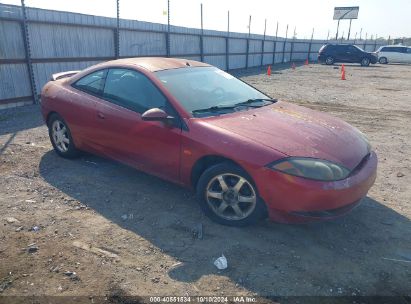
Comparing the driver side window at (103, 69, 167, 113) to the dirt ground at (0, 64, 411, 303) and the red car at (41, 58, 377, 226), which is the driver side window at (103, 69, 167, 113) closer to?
the red car at (41, 58, 377, 226)

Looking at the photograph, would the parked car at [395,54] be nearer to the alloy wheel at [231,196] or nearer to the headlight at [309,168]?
the headlight at [309,168]

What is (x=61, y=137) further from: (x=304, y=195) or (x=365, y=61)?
(x=365, y=61)

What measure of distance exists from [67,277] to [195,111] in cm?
204

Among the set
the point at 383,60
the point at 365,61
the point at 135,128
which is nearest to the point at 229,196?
the point at 135,128

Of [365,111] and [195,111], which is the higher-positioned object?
[195,111]

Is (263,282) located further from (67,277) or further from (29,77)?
(29,77)

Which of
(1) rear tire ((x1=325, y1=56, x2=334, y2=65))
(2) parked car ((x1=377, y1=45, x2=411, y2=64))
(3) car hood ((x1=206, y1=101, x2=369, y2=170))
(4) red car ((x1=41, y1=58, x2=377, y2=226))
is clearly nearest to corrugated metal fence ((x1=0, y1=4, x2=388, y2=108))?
(4) red car ((x1=41, y1=58, x2=377, y2=226))

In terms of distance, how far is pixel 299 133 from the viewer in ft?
11.3

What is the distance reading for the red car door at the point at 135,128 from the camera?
372 cm

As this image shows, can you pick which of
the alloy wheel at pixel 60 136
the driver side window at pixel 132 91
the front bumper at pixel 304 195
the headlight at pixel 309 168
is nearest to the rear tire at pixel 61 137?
the alloy wheel at pixel 60 136

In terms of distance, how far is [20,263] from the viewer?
291cm

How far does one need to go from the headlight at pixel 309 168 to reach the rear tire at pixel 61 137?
330cm

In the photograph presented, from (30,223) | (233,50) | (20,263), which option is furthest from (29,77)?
(233,50)

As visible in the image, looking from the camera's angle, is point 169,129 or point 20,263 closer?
point 20,263
